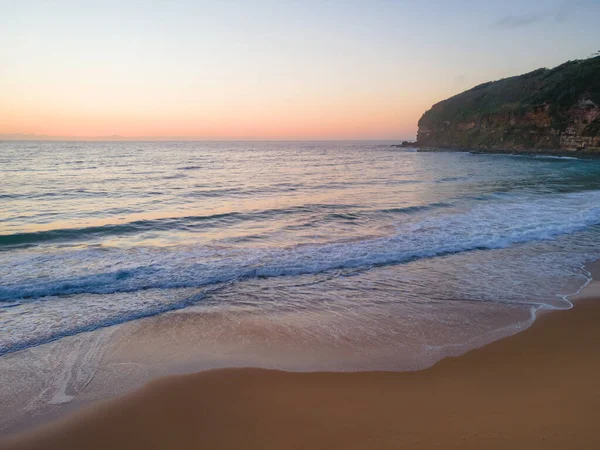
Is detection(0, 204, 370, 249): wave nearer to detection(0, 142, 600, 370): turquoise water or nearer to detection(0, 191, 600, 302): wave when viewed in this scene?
detection(0, 142, 600, 370): turquoise water

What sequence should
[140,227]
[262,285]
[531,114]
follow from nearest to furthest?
[262,285] < [140,227] < [531,114]

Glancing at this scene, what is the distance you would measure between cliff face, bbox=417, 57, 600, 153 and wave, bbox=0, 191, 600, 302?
180 feet

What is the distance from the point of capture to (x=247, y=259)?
945 cm

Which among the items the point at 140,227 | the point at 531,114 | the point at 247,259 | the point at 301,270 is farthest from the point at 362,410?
the point at 531,114

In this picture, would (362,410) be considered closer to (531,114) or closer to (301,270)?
(301,270)

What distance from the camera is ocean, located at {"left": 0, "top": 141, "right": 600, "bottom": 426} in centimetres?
503

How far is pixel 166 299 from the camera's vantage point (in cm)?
705

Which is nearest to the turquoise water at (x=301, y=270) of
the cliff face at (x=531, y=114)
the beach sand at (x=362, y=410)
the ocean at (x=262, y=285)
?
the ocean at (x=262, y=285)

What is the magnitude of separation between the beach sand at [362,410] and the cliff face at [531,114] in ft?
214

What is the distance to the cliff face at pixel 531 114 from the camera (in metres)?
55.6

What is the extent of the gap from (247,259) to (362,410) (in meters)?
6.03

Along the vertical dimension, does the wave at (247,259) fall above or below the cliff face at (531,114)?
below

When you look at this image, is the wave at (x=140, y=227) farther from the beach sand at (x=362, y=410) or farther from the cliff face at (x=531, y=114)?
the cliff face at (x=531, y=114)

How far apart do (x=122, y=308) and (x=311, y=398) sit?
423cm
